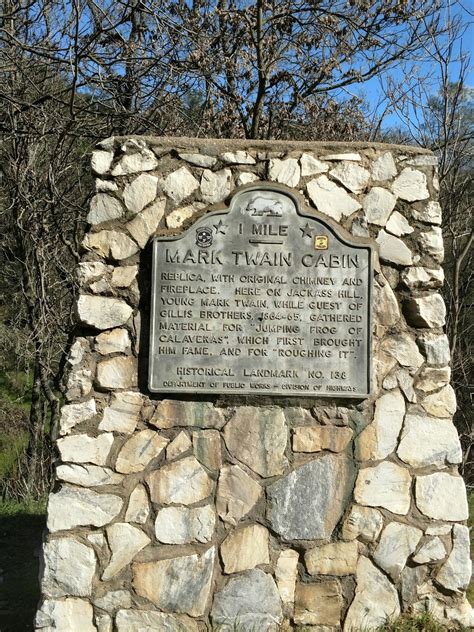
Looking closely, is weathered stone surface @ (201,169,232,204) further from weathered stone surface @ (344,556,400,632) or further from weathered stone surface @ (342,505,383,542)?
weathered stone surface @ (344,556,400,632)

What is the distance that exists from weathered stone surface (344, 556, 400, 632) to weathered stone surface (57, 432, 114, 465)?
55.7 inches

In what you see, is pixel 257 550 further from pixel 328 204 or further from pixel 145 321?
pixel 328 204

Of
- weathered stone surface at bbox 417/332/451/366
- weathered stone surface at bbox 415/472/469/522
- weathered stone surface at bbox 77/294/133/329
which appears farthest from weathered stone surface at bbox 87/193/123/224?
weathered stone surface at bbox 415/472/469/522

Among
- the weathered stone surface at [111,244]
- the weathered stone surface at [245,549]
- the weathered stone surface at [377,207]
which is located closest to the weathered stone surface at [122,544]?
the weathered stone surface at [245,549]

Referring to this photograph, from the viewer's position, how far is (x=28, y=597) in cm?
450

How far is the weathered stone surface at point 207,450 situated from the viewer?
3637 millimetres

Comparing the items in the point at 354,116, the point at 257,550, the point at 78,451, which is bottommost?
the point at 257,550

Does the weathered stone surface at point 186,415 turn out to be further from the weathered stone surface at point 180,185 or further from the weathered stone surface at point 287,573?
the weathered stone surface at point 180,185

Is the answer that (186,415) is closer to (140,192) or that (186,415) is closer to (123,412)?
(123,412)

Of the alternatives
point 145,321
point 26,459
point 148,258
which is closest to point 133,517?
point 145,321

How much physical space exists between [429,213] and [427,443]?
122 cm

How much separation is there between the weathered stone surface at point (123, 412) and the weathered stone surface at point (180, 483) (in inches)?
10.9

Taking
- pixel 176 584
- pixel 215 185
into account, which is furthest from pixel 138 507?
pixel 215 185

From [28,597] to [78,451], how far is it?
1503 millimetres
